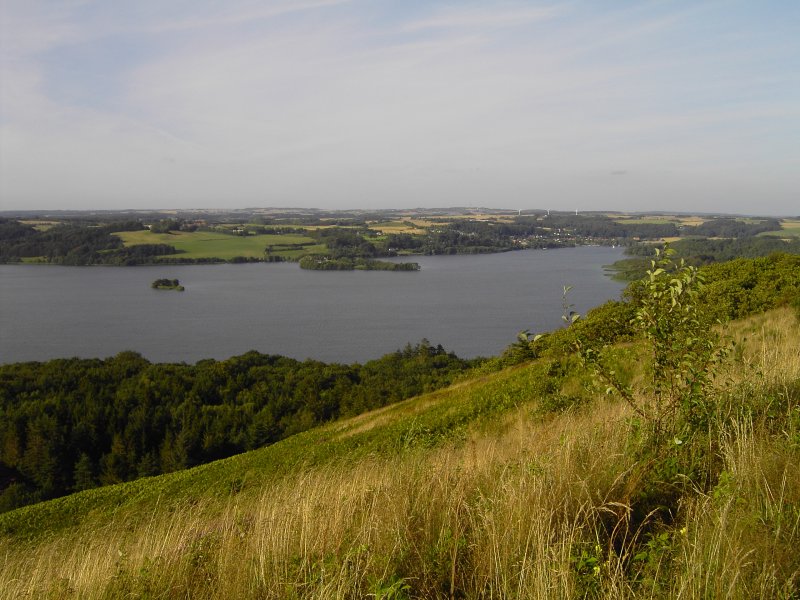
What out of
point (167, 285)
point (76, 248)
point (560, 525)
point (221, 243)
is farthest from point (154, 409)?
point (221, 243)

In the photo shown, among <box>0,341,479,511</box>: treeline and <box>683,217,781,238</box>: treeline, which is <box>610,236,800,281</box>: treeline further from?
<box>0,341,479,511</box>: treeline

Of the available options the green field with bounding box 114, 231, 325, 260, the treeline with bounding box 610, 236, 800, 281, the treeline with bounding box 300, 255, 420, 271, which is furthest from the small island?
the treeline with bounding box 610, 236, 800, 281

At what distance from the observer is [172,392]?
28.0m

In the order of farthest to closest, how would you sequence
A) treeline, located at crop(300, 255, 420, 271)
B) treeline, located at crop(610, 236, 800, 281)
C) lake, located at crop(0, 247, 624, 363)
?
treeline, located at crop(300, 255, 420, 271) < treeline, located at crop(610, 236, 800, 281) < lake, located at crop(0, 247, 624, 363)

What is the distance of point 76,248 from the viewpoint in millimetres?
102750

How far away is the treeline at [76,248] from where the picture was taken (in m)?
101

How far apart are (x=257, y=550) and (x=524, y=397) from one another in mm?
6542

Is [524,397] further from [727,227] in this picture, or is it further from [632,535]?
[727,227]

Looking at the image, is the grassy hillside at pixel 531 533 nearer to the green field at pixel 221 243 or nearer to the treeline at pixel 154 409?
the treeline at pixel 154 409

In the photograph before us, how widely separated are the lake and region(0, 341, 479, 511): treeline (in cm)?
986

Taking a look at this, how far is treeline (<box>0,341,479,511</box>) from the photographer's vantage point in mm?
21562

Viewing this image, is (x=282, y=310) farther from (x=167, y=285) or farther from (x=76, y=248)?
(x=76, y=248)

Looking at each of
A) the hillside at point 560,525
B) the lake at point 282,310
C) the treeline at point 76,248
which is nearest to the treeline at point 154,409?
the lake at point 282,310

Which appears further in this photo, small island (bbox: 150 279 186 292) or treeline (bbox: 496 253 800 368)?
small island (bbox: 150 279 186 292)
